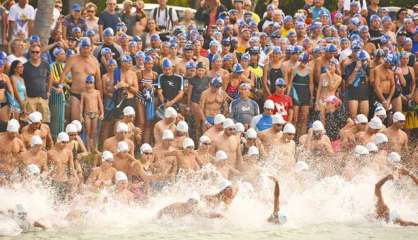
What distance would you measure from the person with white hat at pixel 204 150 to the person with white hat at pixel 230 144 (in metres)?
0.31

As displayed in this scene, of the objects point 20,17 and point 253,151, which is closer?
point 253,151

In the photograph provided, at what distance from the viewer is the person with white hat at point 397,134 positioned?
19906 mm

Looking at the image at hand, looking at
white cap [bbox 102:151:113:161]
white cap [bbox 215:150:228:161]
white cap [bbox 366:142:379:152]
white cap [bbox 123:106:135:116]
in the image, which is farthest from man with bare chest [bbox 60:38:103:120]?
white cap [bbox 366:142:379:152]

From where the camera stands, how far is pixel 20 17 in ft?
68.3

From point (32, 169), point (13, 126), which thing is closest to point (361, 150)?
point (32, 169)

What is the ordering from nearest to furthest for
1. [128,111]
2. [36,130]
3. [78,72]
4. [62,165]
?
[62,165], [36,130], [128,111], [78,72]

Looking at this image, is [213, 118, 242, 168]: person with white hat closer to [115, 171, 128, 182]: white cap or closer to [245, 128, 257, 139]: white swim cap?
[245, 128, 257, 139]: white swim cap

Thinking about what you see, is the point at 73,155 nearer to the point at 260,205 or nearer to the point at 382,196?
the point at 260,205

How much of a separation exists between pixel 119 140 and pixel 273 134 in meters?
2.59

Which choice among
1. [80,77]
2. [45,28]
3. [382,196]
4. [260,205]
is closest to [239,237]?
[260,205]

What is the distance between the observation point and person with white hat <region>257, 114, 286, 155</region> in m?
19.4

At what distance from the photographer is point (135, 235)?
1720 cm

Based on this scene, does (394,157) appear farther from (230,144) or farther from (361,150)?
(230,144)

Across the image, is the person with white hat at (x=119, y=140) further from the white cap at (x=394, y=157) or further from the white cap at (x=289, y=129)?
the white cap at (x=394, y=157)
